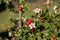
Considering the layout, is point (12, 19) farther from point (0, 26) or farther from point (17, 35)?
point (17, 35)

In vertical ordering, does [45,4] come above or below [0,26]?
above

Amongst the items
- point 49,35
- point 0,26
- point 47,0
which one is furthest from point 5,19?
point 49,35

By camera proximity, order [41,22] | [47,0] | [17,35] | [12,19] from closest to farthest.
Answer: [17,35] → [41,22] → [12,19] → [47,0]

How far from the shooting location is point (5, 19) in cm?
495

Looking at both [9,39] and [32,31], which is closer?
[32,31]

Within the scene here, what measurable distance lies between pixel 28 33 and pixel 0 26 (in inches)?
40.8

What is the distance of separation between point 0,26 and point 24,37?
3.46 feet

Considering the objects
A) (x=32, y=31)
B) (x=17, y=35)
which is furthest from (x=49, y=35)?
(x=17, y=35)

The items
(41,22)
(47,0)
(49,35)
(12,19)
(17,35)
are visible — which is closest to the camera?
(49,35)

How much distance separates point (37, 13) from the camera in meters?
4.48

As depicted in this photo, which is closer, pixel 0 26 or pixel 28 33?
pixel 28 33

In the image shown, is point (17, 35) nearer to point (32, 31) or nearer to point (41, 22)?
point (32, 31)

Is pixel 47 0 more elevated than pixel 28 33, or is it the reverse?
pixel 47 0

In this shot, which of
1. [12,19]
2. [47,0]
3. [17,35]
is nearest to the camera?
[17,35]
